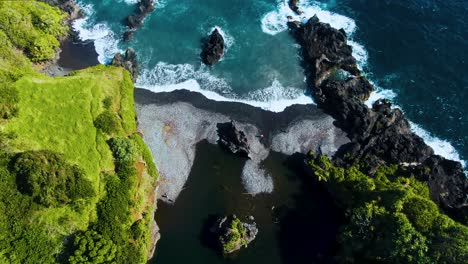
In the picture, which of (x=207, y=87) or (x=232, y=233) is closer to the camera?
(x=232, y=233)

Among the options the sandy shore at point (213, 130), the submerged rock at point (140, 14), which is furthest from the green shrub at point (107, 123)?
the submerged rock at point (140, 14)

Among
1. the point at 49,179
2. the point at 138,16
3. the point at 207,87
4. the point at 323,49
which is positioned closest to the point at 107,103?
the point at 49,179

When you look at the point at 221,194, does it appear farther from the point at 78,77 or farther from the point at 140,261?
the point at 78,77

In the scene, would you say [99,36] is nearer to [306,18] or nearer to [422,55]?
[306,18]

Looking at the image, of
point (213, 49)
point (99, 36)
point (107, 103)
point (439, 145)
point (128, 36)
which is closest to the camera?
point (107, 103)

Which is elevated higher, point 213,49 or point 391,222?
point 213,49
